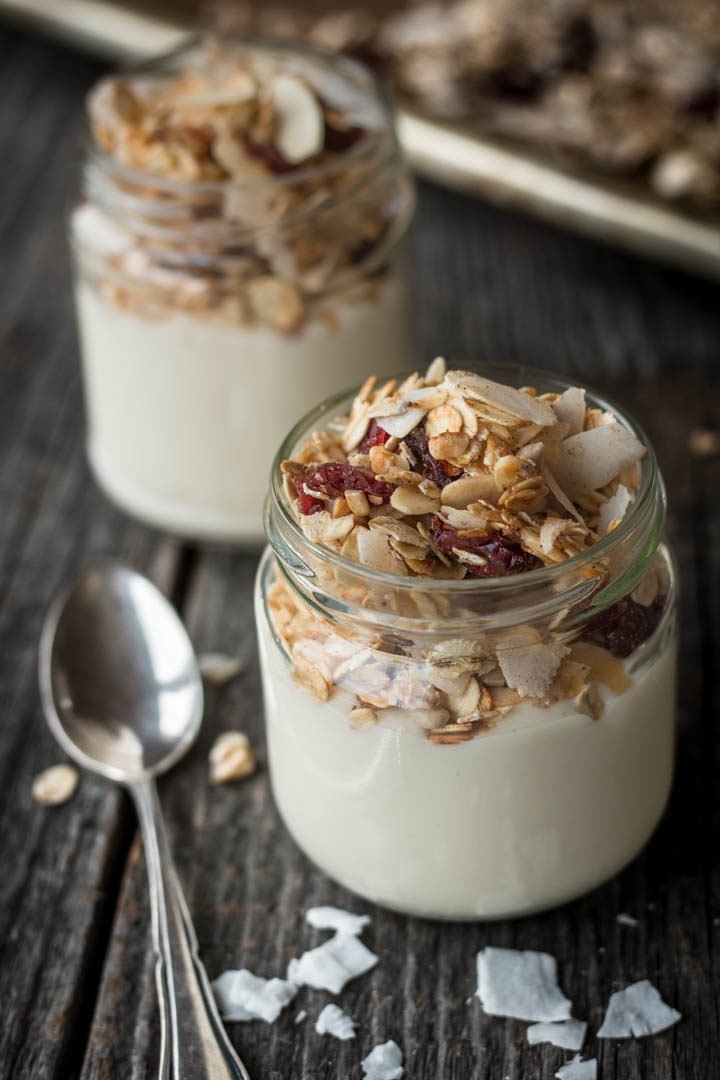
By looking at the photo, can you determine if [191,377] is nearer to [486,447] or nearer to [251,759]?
[251,759]

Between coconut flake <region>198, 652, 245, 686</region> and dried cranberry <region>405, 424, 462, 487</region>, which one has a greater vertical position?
dried cranberry <region>405, 424, 462, 487</region>

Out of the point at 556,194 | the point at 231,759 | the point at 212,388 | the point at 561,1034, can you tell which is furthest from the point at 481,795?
the point at 556,194

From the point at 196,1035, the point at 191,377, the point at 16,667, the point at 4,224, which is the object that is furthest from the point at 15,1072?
the point at 4,224

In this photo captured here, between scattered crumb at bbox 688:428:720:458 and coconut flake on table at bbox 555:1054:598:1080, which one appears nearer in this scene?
coconut flake on table at bbox 555:1054:598:1080

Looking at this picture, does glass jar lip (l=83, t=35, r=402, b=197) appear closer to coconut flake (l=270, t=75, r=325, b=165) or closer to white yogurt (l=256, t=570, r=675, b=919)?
coconut flake (l=270, t=75, r=325, b=165)

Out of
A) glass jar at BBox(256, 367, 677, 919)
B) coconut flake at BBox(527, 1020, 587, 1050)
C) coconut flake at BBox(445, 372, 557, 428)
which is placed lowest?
coconut flake at BBox(527, 1020, 587, 1050)

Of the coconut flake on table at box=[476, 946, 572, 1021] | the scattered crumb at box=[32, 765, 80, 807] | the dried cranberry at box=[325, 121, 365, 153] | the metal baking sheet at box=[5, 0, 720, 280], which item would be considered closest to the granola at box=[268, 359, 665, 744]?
the coconut flake on table at box=[476, 946, 572, 1021]

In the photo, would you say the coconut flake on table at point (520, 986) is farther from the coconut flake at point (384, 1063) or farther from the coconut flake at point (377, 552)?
the coconut flake at point (377, 552)

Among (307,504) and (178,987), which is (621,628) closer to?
(307,504)
